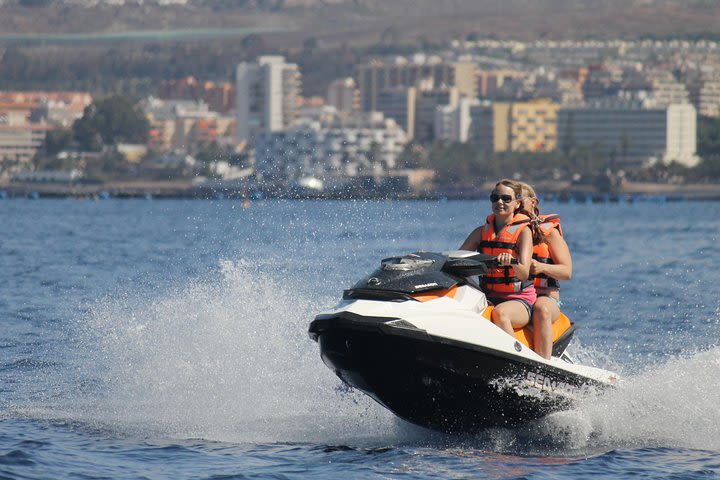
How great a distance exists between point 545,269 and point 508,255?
0.28m

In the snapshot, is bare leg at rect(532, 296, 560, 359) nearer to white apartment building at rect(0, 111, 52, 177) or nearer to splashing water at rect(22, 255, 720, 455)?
splashing water at rect(22, 255, 720, 455)

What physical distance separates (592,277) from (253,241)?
5.99 m

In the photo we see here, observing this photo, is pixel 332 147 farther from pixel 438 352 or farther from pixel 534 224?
pixel 438 352

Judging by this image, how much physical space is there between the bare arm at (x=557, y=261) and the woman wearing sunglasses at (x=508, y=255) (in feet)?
0.45

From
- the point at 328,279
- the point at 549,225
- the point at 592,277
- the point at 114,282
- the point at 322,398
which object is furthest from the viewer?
the point at 592,277

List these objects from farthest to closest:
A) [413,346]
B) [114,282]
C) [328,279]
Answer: [114,282] < [328,279] < [413,346]

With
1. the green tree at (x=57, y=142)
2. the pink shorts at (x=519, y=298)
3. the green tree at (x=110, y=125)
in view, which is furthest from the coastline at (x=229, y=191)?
the pink shorts at (x=519, y=298)

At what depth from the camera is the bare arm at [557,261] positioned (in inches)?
382

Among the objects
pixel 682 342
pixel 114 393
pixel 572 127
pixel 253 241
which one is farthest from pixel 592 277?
pixel 572 127

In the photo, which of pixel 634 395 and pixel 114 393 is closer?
pixel 634 395

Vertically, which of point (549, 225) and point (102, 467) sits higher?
point (549, 225)

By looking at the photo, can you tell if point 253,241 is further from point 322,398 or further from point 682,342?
point 322,398

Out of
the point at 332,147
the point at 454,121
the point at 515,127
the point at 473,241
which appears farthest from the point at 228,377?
the point at 454,121

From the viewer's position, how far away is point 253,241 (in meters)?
28.0
